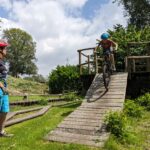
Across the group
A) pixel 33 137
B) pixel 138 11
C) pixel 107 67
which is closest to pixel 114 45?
pixel 107 67

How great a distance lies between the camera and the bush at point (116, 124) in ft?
31.3

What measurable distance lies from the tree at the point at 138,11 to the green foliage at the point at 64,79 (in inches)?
421

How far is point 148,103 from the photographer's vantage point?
13852 mm

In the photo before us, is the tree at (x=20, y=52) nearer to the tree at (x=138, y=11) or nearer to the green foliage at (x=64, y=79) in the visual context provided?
the tree at (x=138, y=11)

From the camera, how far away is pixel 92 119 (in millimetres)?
10547

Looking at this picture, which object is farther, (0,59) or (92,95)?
(92,95)

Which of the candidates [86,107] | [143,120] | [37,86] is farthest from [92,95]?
[37,86]

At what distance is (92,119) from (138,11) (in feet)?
104

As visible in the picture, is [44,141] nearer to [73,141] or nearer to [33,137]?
[33,137]

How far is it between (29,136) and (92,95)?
410 centimetres

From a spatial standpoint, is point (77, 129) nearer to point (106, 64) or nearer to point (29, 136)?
point (29, 136)

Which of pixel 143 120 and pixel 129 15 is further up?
pixel 129 15

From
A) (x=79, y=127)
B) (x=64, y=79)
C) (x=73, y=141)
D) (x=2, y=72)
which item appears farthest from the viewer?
(x=64, y=79)

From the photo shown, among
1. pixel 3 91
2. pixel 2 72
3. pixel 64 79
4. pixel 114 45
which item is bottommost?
pixel 3 91
